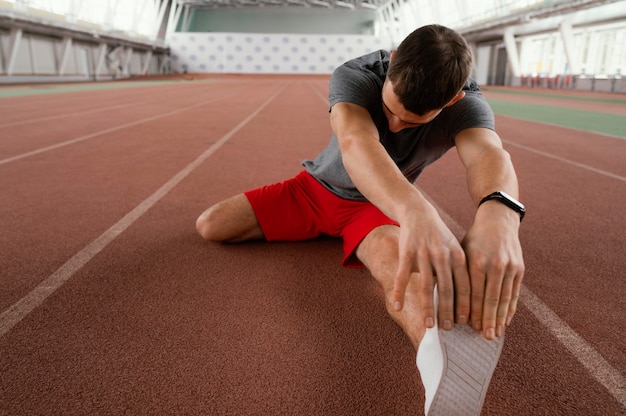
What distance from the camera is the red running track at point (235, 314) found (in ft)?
5.51

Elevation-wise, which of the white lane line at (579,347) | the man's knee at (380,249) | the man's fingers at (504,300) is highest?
the man's fingers at (504,300)

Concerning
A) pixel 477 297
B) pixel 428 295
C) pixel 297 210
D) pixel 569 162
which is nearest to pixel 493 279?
pixel 477 297

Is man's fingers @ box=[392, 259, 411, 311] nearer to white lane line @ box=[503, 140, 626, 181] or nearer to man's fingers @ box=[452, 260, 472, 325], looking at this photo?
man's fingers @ box=[452, 260, 472, 325]

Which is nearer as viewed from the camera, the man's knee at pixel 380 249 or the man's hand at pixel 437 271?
the man's hand at pixel 437 271

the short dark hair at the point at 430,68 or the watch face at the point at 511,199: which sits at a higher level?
the short dark hair at the point at 430,68

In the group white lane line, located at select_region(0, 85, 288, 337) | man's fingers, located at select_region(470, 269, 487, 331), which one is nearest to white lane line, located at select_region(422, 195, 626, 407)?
man's fingers, located at select_region(470, 269, 487, 331)

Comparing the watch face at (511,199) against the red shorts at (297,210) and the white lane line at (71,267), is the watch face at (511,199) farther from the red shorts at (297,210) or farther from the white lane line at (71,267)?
the white lane line at (71,267)

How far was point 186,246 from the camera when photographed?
3090mm

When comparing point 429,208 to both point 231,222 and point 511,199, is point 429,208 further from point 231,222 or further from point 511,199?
point 231,222

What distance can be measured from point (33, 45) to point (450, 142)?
105ft

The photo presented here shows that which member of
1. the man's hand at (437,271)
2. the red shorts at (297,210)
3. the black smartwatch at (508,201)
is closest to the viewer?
the man's hand at (437,271)

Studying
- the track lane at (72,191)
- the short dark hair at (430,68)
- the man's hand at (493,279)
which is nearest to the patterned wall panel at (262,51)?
the track lane at (72,191)

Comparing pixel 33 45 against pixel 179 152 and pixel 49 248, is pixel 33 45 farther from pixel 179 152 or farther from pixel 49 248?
pixel 49 248

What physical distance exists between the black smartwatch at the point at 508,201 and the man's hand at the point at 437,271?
0.36 metres
